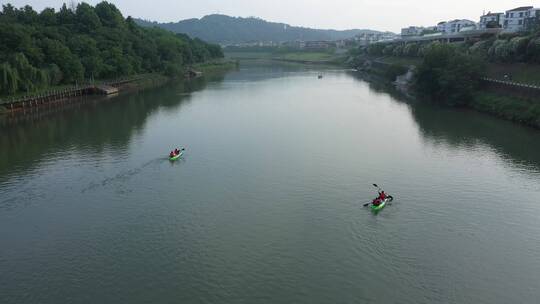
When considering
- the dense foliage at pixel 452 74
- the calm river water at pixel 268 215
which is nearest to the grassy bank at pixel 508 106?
the dense foliage at pixel 452 74

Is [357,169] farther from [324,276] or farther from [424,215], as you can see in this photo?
[324,276]

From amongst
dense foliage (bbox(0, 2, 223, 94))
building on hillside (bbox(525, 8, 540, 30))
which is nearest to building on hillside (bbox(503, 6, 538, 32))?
building on hillside (bbox(525, 8, 540, 30))

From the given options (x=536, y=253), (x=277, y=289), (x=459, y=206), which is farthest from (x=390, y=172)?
(x=277, y=289)

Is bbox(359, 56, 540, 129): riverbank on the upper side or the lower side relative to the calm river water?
upper

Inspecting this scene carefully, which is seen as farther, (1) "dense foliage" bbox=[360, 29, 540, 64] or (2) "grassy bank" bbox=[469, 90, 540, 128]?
(1) "dense foliage" bbox=[360, 29, 540, 64]

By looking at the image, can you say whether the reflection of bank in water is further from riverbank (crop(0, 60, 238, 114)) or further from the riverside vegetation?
riverbank (crop(0, 60, 238, 114))
